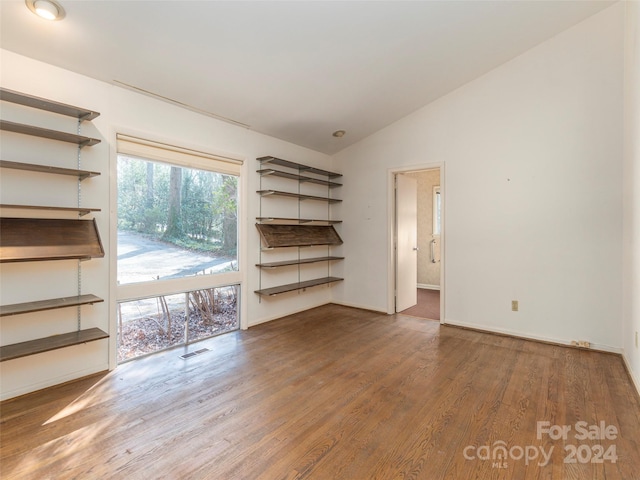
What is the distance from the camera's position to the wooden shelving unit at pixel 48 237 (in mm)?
2227

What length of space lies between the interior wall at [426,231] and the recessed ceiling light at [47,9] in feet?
20.9

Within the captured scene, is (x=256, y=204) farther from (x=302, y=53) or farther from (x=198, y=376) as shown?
(x=198, y=376)

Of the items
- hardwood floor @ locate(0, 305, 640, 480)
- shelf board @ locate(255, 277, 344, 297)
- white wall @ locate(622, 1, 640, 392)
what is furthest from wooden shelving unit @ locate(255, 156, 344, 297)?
white wall @ locate(622, 1, 640, 392)

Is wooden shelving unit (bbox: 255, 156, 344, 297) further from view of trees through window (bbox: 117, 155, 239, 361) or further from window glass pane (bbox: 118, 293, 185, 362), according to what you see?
window glass pane (bbox: 118, 293, 185, 362)

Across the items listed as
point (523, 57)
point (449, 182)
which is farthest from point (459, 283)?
point (523, 57)

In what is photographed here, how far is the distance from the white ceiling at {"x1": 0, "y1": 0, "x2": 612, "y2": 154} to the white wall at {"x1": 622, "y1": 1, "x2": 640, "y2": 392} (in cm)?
68

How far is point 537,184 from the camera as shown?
3.64m

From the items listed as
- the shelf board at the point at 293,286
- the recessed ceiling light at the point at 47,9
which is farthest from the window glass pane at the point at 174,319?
the recessed ceiling light at the point at 47,9

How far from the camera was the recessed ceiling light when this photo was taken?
194 centimetres

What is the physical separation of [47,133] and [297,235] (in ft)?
9.60

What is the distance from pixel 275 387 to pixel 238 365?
22.5 inches

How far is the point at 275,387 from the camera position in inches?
101

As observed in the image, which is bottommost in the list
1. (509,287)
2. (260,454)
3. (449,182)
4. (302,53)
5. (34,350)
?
(260,454)

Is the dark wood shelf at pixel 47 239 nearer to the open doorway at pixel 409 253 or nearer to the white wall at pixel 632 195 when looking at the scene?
the open doorway at pixel 409 253
